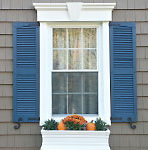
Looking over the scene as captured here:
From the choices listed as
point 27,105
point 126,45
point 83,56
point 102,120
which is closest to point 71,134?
point 102,120

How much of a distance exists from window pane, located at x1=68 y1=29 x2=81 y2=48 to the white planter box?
1.26 meters

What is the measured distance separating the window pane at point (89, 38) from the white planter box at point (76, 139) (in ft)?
4.16

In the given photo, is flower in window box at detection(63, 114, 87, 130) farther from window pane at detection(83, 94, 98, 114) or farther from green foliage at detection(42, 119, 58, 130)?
window pane at detection(83, 94, 98, 114)

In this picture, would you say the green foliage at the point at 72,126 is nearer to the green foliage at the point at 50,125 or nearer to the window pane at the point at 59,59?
the green foliage at the point at 50,125

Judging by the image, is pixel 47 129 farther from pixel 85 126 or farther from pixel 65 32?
pixel 65 32

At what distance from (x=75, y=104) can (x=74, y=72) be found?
1.54 ft

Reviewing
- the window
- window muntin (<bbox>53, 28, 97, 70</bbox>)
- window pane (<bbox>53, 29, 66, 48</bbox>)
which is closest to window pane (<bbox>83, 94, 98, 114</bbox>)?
the window

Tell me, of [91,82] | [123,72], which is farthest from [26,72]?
[123,72]

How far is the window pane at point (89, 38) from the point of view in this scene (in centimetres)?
357

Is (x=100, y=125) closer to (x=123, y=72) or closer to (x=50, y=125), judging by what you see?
(x=50, y=125)

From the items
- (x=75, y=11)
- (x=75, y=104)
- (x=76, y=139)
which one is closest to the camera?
(x=76, y=139)

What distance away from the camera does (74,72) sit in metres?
3.54

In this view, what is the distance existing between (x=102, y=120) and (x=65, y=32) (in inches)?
54.9

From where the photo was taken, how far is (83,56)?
3555 millimetres
